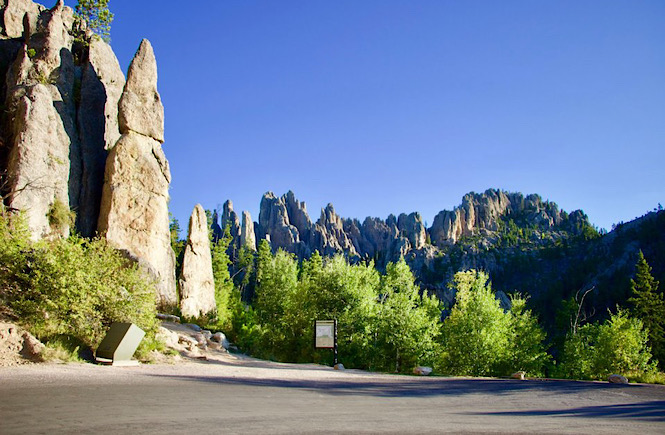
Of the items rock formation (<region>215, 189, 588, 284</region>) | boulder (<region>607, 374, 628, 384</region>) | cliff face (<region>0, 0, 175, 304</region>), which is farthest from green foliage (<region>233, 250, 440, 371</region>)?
rock formation (<region>215, 189, 588, 284</region>)

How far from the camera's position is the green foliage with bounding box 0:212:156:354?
15.0 m

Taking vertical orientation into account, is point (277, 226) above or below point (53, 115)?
above

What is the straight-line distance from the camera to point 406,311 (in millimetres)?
24453

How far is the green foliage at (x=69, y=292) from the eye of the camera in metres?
15.0

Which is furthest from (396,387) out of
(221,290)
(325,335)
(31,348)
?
(221,290)

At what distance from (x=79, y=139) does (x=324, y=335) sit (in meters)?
22.4

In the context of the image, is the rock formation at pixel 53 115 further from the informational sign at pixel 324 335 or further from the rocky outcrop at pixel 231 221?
the rocky outcrop at pixel 231 221

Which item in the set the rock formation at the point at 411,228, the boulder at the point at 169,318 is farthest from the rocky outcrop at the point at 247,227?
the boulder at the point at 169,318

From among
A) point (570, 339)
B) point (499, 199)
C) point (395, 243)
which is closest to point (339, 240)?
point (395, 243)

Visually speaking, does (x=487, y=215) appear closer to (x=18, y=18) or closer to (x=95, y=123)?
(x=95, y=123)

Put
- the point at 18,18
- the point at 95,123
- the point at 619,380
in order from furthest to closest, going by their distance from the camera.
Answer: the point at 18,18, the point at 95,123, the point at 619,380

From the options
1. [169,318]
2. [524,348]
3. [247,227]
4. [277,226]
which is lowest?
[524,348]

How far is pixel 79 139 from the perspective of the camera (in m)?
30.0

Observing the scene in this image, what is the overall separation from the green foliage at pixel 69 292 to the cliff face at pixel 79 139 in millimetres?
7196
